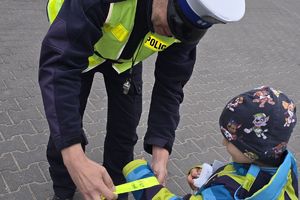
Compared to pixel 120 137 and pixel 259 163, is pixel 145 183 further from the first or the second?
pixel 120 137

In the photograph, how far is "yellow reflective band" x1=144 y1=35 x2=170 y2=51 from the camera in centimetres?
197

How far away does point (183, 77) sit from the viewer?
2230 millimetres

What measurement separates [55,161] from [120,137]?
0.39 metres

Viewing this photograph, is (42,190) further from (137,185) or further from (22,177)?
(137,185)

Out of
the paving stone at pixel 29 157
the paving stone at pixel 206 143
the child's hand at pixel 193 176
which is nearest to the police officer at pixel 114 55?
the child's hand at pixel 193 176

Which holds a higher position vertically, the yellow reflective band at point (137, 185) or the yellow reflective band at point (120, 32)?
the yellow reflective band at point (120, 32)

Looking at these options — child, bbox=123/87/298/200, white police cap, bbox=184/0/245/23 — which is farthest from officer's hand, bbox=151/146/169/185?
white police cap, bbox=184/0/245/23

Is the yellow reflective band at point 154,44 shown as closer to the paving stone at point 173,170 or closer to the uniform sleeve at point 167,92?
the uniform sleeve at point 167,92

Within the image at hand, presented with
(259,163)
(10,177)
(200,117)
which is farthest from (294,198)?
(200,117)

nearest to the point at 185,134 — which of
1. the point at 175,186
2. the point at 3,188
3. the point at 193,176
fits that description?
the point at 175,186

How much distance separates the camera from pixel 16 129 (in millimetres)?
3369

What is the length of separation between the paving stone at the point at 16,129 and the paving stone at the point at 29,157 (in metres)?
0.23

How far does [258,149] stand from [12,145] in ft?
Answer: 6.79

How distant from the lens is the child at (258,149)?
5.36 ft
